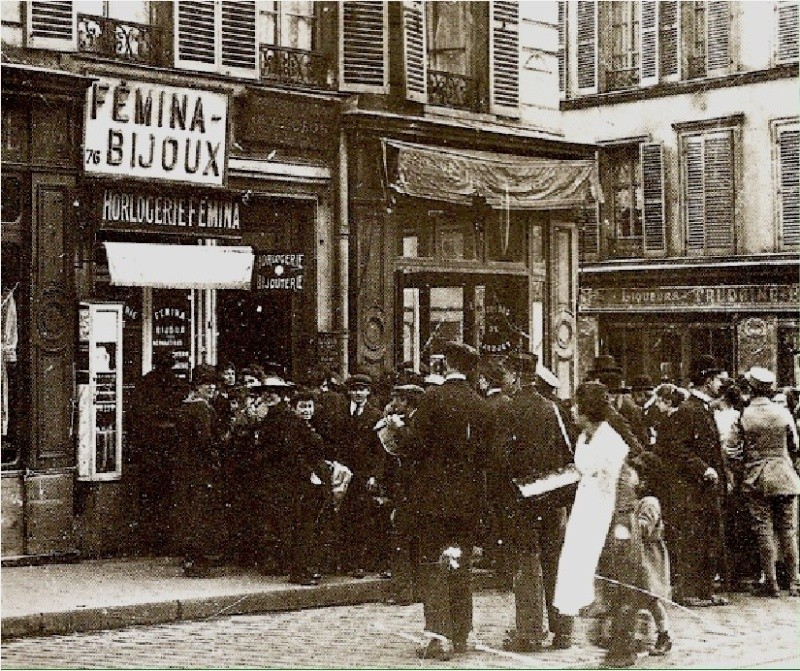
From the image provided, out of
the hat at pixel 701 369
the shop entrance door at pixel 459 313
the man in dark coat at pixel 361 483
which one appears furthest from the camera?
the shop entrance door at pixel 459 313

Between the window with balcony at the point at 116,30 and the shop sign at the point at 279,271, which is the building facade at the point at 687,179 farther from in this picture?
the window with balcony at the point at 116,30

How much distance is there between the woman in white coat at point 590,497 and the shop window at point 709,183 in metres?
16.7

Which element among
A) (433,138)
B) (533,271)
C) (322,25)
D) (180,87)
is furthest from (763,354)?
(180,87)

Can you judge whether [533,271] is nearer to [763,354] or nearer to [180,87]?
[180,87]

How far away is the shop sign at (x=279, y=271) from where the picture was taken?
14.3 m

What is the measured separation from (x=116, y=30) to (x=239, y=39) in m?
1.48

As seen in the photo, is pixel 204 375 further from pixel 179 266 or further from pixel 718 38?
pixel 718 38

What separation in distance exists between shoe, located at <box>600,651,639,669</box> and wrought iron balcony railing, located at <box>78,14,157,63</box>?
7220mm

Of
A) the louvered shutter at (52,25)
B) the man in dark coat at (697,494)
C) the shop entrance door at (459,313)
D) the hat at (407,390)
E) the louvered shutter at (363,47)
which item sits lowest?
the man in dark coat at (697,494)

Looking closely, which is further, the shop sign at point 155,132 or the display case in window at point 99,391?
the shop sign at point 155,132

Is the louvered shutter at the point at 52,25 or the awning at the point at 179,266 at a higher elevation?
the louvered shutter at the point at 52,25

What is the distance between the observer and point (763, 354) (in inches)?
946

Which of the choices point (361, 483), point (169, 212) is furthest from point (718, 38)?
point (361, 483)

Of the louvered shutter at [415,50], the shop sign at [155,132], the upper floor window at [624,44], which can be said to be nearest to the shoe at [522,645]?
the shop sign at [155,132]
